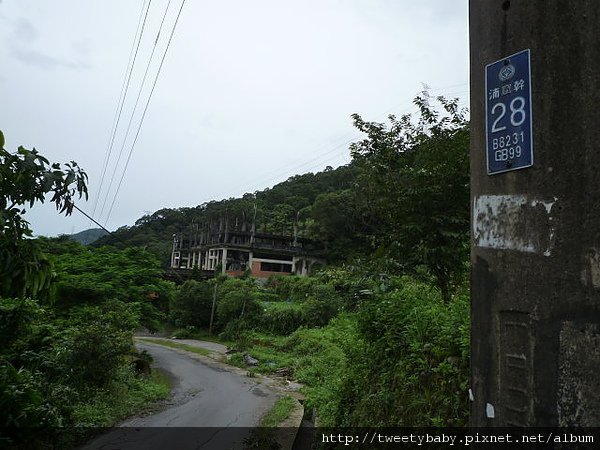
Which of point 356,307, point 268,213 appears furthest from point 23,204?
point 268,213

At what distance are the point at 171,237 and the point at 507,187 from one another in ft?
246

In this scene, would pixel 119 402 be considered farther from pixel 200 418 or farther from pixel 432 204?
pixel 432 204

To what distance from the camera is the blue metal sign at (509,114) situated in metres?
1.51

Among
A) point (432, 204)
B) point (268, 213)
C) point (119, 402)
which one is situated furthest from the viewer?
point (268, 213)

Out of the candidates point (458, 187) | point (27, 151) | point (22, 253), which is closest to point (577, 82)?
point (27, 151)

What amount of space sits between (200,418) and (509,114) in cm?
1242

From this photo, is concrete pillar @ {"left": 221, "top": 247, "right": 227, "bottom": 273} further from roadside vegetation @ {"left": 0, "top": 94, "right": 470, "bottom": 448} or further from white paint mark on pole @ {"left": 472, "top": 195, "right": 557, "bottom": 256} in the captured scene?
white paint mark on pole @ {"left": 472, "top": 195, "right": 557, "bottom": 256}

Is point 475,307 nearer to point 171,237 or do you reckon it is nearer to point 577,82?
point 577,82

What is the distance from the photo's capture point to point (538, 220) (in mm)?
1428

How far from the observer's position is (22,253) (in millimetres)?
3232

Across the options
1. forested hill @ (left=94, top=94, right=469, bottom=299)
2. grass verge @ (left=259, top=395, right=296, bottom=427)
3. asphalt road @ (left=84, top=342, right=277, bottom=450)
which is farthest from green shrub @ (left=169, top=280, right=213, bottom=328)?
forested hill @ (left=94, top=94, right=469, bottom=299)

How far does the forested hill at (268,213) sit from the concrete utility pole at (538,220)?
4344 cm

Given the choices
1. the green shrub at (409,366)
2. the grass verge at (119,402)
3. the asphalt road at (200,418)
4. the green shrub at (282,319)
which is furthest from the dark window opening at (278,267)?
the green shrub at (409,366)

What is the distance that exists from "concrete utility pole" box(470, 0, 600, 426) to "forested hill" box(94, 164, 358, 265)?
43.4 meters
